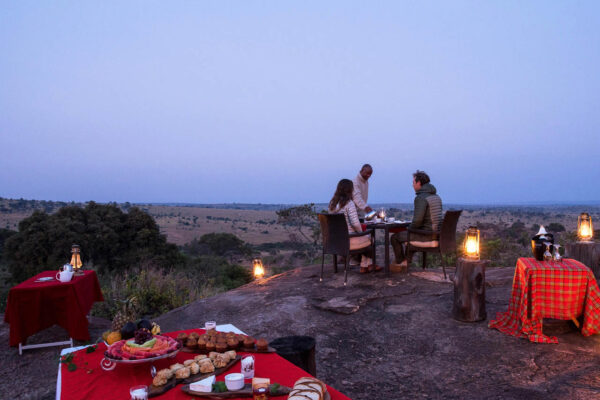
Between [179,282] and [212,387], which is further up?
[212,387]

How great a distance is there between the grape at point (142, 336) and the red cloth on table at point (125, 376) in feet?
0.42

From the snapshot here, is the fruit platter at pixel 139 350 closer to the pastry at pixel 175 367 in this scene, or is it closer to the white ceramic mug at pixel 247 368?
the pastry at pixel 175 367

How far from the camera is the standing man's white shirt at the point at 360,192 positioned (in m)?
7.24

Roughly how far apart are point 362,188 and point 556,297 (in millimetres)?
3900

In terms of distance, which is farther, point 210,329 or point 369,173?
point 369,173

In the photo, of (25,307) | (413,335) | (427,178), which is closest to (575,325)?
(413,335)

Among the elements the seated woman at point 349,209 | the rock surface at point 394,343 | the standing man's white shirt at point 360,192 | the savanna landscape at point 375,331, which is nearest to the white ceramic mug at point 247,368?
the savanna landscape at point 375,331

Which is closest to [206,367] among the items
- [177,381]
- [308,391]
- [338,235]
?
[177,381]

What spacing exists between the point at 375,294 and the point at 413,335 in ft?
4.24

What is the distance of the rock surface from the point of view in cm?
363

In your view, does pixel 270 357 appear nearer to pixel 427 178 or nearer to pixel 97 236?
pixel 427 178

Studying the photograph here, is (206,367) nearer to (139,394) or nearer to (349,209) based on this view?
(139,394)

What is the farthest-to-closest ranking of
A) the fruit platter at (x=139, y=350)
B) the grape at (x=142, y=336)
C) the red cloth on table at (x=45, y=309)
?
the red cloth on table at (x=45, y=309) → the grape at (x=142, y=336) → the fruit platter at (x=139, y=350)

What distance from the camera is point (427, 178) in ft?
21.5
